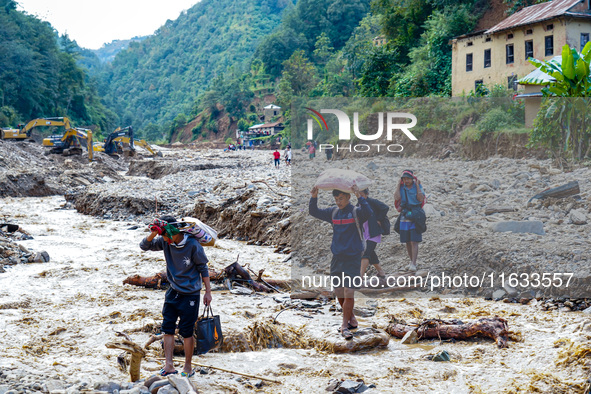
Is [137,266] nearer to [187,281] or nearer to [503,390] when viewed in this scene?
[187,281]

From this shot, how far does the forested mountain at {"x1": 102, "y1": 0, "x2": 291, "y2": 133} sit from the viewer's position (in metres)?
133

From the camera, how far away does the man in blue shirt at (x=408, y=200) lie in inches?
271

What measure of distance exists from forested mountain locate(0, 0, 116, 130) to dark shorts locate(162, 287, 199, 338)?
54673mm

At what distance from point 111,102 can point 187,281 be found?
110625 millimetres

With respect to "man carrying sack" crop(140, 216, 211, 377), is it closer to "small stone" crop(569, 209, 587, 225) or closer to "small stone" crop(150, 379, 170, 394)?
"small stone" crop(150, 379, 170, 394)

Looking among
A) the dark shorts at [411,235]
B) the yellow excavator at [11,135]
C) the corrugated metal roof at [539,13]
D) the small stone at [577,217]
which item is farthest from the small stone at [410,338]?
the yellow excavator at [11,135]

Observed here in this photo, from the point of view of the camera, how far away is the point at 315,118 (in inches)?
281

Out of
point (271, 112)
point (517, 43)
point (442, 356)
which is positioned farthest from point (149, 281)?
point (271, 112)

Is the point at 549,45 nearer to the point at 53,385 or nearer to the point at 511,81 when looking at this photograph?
the point at 511,81

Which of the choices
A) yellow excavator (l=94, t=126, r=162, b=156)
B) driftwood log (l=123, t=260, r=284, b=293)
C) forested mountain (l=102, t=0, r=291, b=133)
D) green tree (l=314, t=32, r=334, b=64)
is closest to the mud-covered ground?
driftwood log (l=123, t=260, r=284, b=293)

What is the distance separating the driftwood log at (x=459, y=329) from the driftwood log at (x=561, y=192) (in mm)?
4026

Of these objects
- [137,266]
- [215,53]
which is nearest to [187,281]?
[137,266]

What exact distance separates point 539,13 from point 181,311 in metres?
24.8

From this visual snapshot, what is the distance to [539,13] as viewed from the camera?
2427 centimetres
